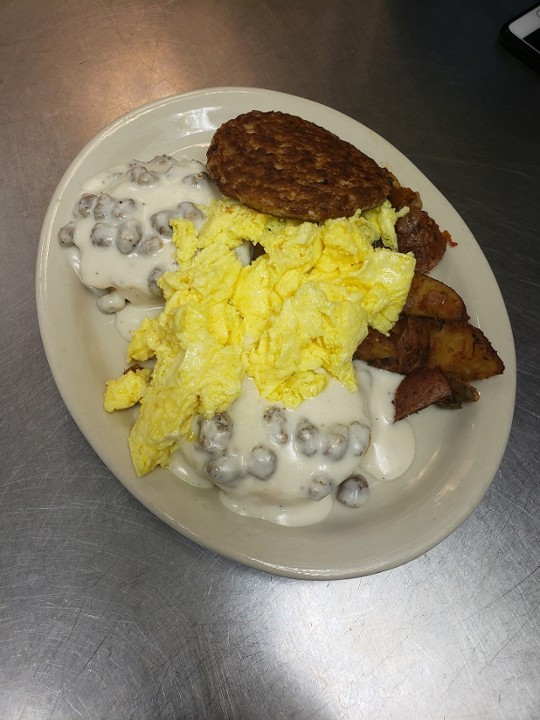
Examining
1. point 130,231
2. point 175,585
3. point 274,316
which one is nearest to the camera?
point 274,316

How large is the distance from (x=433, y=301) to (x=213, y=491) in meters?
0.86

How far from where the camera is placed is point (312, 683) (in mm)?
1720

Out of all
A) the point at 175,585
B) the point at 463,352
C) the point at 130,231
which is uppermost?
the point at 463,352

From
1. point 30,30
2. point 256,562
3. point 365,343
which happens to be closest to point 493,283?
point 365,343

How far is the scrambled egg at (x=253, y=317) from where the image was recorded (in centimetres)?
145

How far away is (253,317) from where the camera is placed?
1535 millimetres

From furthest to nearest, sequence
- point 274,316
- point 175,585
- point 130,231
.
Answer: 1. point 175,585
2. point 130,231
3. point 274,316

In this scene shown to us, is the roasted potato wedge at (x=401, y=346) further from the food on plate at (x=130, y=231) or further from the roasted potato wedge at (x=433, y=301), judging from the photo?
the food on plate at (x=130, y=231)

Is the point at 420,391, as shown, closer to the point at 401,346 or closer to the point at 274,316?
the point at 401,346

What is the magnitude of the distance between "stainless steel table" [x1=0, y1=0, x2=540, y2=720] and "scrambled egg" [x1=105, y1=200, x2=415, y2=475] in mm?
498

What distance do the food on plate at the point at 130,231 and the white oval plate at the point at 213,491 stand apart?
67 mm

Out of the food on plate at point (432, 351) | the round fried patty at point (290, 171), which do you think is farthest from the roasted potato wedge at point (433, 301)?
the round fried patty at point (290, 171)

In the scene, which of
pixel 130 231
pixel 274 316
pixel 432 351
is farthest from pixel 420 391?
pixel 130 231

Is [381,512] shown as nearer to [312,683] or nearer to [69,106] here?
[312,683]
